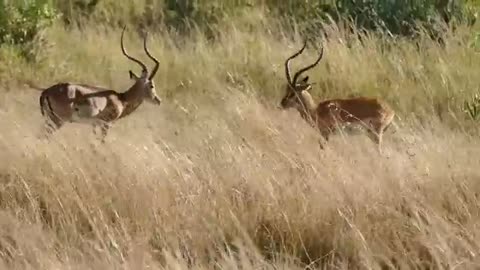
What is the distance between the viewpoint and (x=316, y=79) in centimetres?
991

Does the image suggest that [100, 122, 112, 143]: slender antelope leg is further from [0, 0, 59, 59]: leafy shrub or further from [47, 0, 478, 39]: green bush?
[47, 0, 478, 39]: green bush

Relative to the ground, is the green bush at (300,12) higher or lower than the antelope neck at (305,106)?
lower

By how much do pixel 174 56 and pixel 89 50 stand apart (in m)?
1.20

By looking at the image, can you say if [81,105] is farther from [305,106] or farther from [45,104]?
[305,106]

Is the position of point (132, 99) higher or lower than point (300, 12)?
higher

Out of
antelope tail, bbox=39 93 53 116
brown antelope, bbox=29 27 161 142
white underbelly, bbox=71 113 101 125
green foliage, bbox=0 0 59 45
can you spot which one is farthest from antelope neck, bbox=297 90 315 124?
green foliage, bbox=0 0 59 45

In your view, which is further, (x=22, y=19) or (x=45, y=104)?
(x=22, y=19)

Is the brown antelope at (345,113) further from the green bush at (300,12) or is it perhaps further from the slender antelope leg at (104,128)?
the green bush at (300,12)

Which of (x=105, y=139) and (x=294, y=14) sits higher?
(x=105, y=139)

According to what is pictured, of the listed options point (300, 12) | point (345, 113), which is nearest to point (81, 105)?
point (345, 113)

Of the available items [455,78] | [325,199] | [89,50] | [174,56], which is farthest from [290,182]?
[89,50]

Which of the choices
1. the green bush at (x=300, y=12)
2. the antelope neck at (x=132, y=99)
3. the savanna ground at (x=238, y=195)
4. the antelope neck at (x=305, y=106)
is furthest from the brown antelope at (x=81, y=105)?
the green bush at (x=300, y=12)

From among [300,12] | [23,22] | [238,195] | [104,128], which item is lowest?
[300,12]

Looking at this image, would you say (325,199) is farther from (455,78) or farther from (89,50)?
(89,50)
